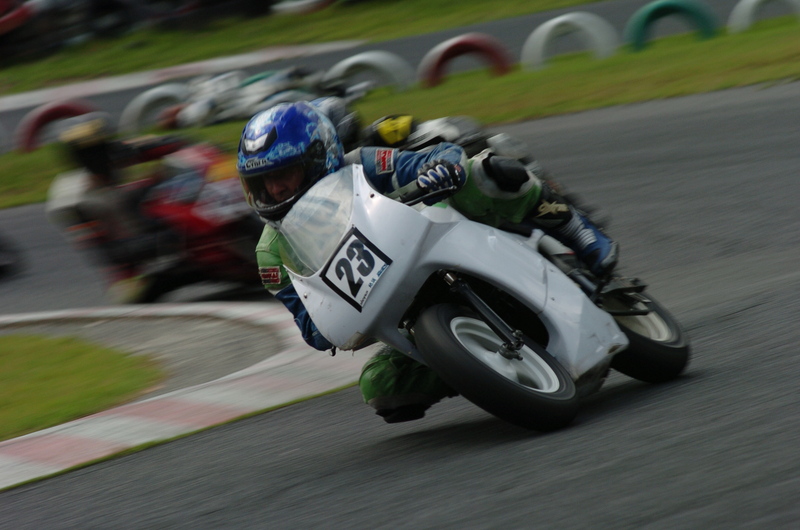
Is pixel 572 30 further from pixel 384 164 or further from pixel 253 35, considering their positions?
pixel 384 164

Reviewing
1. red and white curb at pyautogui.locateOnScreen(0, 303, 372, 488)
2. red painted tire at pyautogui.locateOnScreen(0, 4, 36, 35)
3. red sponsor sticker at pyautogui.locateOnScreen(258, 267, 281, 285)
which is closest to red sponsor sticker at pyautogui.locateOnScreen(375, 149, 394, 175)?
red sponsor sticker at pyautogui.locateOnScreen(258, 267, 281, 285)

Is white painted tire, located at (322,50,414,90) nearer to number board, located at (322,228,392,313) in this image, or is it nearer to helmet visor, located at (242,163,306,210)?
helmet visor, located at (242,163,306,210)

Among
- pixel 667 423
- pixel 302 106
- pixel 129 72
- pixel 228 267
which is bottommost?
pixel 129 72

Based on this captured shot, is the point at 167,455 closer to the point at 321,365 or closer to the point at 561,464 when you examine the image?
the point at 321,365

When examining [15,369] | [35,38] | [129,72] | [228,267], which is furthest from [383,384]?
[35,38]

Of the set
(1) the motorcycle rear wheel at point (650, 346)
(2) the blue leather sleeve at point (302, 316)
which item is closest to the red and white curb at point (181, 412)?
(2) the blue leather sleeve at point (302, 316)

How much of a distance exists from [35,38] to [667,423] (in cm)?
2188

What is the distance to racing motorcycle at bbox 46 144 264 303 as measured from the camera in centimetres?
816

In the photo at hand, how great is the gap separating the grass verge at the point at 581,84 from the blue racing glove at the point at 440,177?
326 inches

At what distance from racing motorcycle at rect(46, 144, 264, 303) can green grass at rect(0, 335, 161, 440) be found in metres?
1.08

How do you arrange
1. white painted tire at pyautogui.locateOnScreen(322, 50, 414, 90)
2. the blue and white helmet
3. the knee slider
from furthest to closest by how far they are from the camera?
white painted tire at pyautogui.locateOnScreen(322, 50, 414, 90) < the knee slider < the blue and white helmet

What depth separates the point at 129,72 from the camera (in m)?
21.2

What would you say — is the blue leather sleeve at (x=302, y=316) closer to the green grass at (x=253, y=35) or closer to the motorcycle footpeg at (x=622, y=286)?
the motorcycle footpeg at (x=622, y=286)

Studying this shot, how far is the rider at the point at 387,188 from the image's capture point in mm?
3904
